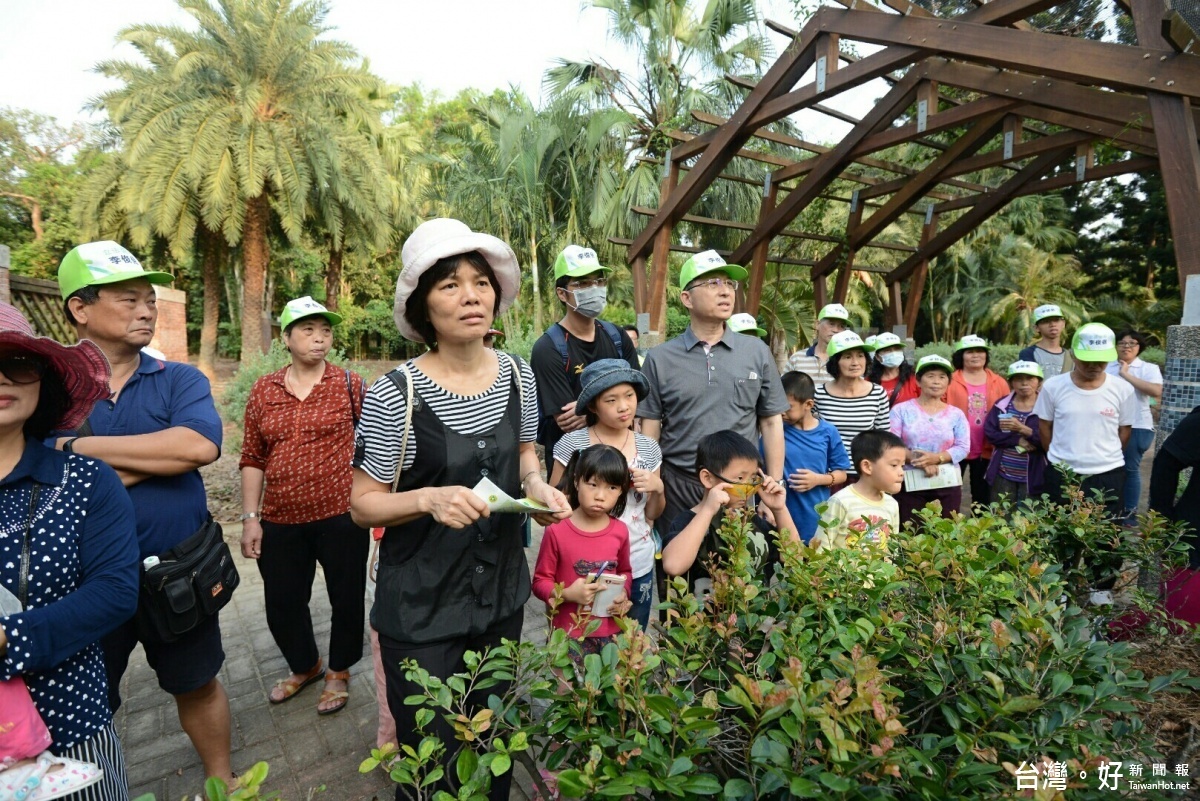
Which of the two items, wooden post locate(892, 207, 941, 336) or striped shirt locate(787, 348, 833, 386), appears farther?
wooden post locate(892, 207, 941, 336)

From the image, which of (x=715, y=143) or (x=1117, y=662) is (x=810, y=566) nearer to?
(x=1117, y=662)

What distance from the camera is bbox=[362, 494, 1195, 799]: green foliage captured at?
112 centimetres

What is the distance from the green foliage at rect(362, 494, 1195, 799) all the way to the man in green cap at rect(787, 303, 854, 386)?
12.6 feet

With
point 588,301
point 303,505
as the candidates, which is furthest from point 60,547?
point 588,301

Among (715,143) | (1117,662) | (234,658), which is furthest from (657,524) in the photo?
(715,143)

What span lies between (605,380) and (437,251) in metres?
1.19

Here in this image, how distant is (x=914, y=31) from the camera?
5.20m

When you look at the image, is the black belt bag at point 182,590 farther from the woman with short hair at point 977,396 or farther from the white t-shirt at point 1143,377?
the white t-shirt at point 1143,377

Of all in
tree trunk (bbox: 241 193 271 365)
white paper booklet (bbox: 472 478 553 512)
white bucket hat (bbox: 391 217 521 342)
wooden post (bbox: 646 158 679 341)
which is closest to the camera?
white paper booklet (bbox: 472 478 553 512)

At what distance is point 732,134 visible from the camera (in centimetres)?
722

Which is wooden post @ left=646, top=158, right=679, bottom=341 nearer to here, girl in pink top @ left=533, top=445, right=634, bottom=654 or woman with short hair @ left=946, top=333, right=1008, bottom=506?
woman with short hair @ left=946, top=333, right=1008, bottom=506

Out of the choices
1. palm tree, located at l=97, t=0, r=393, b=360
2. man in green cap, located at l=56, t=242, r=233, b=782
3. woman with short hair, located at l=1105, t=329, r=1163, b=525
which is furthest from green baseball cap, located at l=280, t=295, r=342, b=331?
palm tree, located at l=97, t=0, r=393, b=360

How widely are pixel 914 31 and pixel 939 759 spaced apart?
5742mm

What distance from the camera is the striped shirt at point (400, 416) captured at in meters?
1.74
